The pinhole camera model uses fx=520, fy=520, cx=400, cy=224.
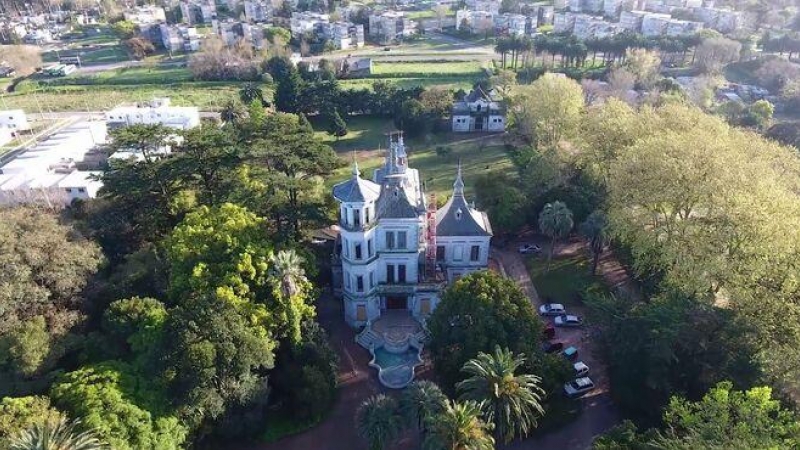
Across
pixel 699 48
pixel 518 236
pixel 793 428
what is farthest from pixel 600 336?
pixel 699 48

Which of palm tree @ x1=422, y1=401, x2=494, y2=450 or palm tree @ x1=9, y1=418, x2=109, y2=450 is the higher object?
palm tree @ x1=9, y1=418, x2=109, y2=450

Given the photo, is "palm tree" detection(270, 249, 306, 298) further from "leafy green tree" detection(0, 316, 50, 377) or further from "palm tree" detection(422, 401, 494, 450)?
"palm tree" detection(422, 401, 494, 450)

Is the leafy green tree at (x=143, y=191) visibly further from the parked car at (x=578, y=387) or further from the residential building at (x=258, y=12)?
the residential building at (x=258, y=12)

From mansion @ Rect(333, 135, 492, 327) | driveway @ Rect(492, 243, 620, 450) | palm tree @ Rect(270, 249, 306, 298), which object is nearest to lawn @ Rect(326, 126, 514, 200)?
mansion @ Rect(333, 135, 492, 327)

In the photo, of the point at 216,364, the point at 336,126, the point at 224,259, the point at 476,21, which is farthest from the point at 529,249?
the point at 476,21

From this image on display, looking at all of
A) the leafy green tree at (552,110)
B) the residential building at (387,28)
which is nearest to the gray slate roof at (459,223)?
the leafy green tree at (552,110)
